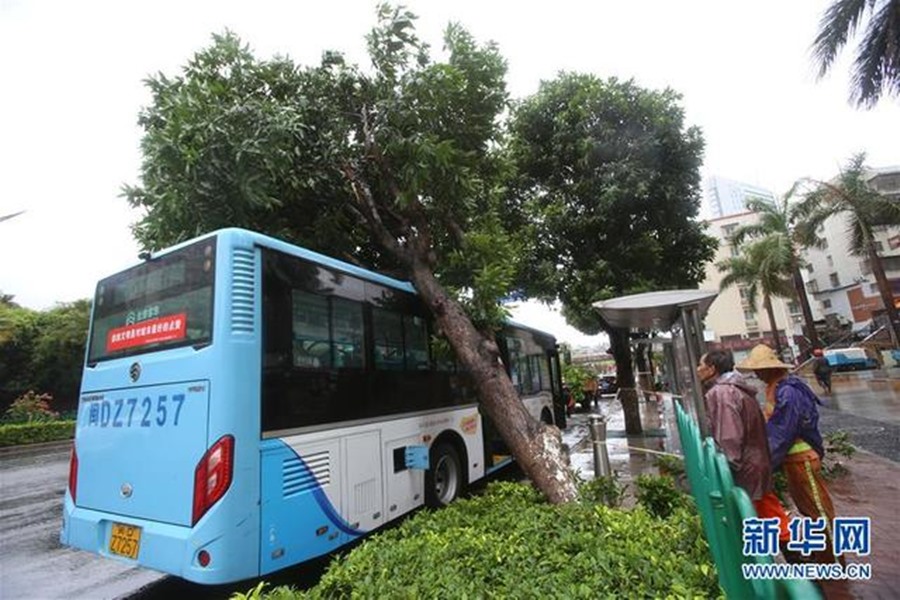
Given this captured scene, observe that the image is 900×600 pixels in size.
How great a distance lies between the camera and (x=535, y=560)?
3.06m

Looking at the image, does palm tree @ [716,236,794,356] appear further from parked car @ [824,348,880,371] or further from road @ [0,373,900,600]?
road @ [0,373,900,600]

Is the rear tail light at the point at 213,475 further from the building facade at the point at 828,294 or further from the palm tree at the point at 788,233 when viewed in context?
the building facade at the point at 828,294

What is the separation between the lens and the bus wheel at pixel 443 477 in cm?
638

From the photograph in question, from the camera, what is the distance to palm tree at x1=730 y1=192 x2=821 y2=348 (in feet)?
78.6

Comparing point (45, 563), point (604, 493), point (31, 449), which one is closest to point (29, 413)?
point (31, 449)

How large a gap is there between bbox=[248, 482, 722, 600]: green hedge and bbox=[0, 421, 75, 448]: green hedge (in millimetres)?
24824

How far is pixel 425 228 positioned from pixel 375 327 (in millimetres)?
1791

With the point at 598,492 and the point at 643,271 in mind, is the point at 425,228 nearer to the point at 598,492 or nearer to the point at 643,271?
the point at 598,492

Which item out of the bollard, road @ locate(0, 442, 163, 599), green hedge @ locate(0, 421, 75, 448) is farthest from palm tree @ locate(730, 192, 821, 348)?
green hedge @ locate(0, 421, 75, 448)

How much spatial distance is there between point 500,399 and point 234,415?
311 cm

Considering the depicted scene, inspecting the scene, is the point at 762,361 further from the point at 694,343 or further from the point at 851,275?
the point at 851,275

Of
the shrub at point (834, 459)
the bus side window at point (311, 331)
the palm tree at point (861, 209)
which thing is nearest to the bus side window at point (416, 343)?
the bus side window at point (311, 331)

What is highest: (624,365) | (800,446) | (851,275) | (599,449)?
(851,275)

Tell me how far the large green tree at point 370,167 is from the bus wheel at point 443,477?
1295 mm
